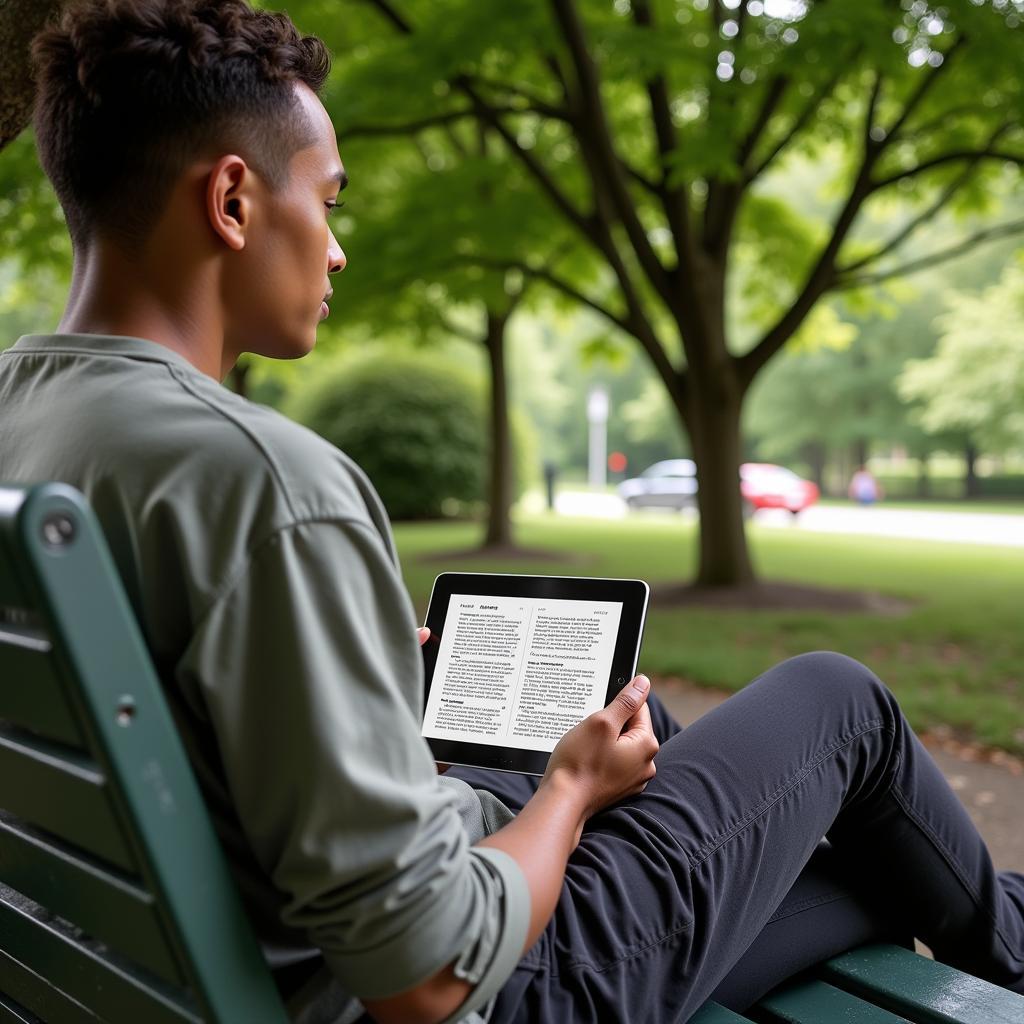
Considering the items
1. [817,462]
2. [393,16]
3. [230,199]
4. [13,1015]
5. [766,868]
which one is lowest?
[817,462]

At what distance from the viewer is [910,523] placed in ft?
77.9

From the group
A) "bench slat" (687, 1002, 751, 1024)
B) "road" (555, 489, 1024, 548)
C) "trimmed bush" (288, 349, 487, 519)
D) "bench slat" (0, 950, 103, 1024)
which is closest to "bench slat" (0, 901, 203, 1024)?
"bench slat" (0, 950, 103, 1024)

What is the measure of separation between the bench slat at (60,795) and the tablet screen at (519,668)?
779 millimetres

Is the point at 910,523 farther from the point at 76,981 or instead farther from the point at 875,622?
the point at 76,981

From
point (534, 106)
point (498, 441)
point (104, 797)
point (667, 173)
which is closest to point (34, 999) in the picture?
point (104, 797)

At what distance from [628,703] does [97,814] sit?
0.74 metres

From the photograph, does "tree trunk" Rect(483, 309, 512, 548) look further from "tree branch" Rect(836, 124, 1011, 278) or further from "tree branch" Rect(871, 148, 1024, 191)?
"tree branch" Rect(871, 148, 1024, 191)

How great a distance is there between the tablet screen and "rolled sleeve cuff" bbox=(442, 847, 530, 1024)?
51cm

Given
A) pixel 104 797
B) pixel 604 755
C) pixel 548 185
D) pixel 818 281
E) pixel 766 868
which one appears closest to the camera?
pixel 104 797

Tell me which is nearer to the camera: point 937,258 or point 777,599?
point 777,599

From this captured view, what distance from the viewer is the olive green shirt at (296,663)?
41.3 inches

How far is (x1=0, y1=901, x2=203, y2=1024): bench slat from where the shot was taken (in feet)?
3.75

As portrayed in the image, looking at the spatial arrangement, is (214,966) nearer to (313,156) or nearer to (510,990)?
(510,990)

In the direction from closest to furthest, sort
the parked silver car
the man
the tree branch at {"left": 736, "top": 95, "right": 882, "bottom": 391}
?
1. the man
2. the tree branch at {"left": 736, "top": 95, "right": 882, "bottom": 391}
3. the parked silver car
